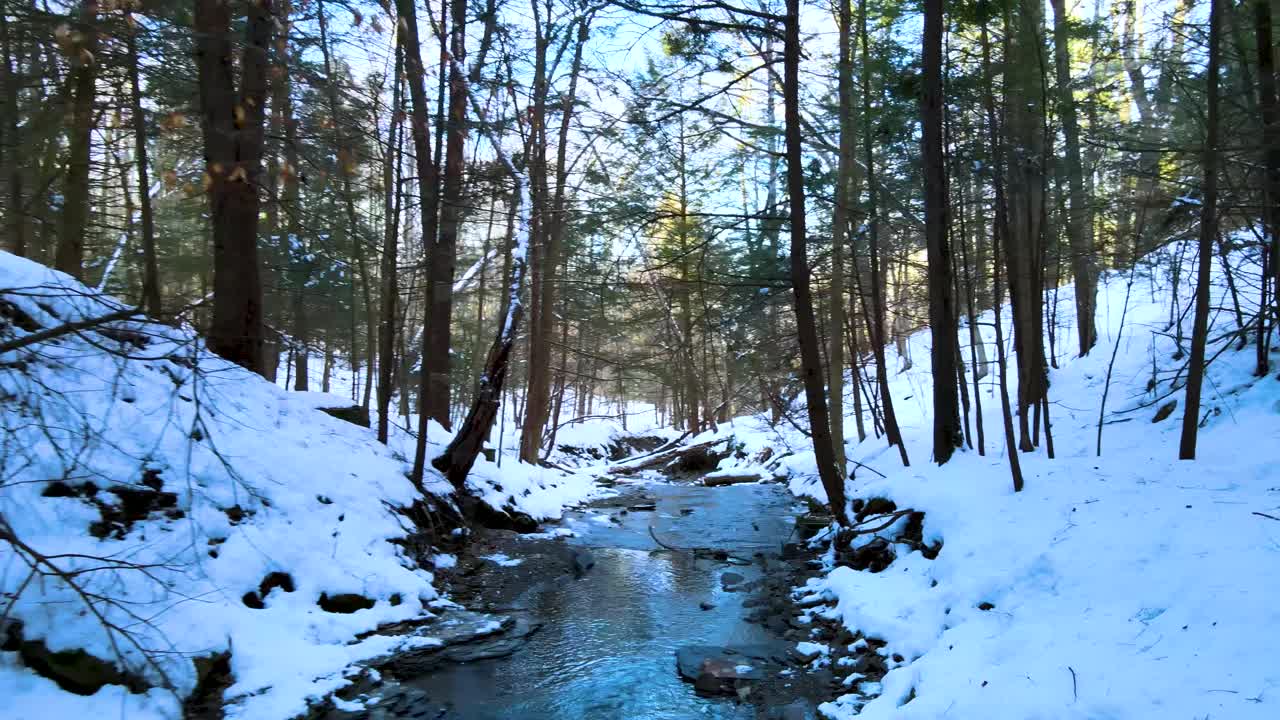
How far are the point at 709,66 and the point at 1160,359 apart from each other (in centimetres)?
933

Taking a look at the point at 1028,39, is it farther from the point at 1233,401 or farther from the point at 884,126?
the point at 1233,401

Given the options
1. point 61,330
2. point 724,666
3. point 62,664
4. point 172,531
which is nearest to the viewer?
point 61,330

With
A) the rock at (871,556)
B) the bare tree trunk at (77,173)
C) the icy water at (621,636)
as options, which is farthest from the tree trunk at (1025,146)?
the bare tree trunk at (77,173)

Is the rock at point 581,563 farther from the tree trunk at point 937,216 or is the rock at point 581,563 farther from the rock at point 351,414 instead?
the tree trunk at point 937,216

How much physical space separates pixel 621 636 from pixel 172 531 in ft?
13.2

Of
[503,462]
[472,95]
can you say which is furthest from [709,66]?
[503,462]

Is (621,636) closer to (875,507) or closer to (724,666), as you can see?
(724,666)

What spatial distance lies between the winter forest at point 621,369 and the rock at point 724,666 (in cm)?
7

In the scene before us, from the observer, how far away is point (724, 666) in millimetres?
5730

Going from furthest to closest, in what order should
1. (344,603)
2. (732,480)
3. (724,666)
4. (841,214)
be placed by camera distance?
(732,480) → (841,214) → (344,603) → (724,666)

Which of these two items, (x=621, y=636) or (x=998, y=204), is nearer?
(x=621, y=636)

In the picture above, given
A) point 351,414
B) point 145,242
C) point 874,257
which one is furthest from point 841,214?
point 145,242

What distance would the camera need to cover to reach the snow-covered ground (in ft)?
9.27

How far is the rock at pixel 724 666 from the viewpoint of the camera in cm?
541
